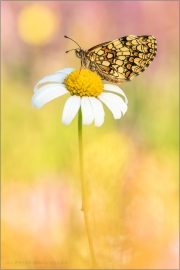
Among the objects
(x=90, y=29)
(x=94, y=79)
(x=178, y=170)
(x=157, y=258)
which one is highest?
(x=90, y=29)

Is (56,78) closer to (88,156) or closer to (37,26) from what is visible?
(88,156)

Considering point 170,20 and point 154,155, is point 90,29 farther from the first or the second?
point 154,155

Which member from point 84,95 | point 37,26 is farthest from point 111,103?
point 37,26

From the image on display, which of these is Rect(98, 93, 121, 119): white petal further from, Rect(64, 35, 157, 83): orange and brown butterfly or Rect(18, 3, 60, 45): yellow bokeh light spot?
Rect(18, 3, 60, 45): yellow bokeh light spot

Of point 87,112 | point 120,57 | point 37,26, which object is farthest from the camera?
point 37,26

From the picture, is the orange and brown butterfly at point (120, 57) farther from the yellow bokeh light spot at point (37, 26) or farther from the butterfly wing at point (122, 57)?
the yellow bokeh light spot at point (37, 26)

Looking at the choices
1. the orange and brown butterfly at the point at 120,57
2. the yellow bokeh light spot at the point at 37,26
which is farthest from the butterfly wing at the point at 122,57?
the yellow bokeh light spot at the point at 37,26

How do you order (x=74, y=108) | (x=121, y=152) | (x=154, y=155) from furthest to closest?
(x=154, y=155) < (x=121, y=152) < (x=74, y=108)

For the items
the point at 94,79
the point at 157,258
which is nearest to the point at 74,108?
the point at 94,79
